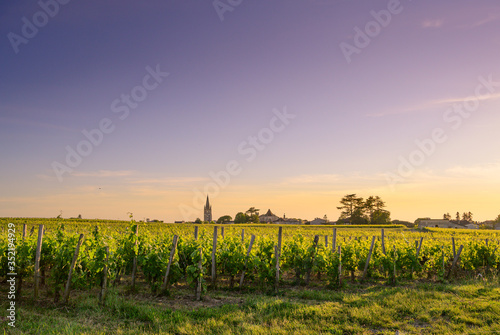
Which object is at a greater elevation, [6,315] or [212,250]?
[212,250]

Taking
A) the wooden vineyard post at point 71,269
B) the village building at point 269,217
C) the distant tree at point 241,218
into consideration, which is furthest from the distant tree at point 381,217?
the wooden vineyard post at point 71,269

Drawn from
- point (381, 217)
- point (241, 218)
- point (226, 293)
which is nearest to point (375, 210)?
point (381, 217)

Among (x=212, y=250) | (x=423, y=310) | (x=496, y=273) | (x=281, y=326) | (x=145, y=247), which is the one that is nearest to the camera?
(x=281, y=326)

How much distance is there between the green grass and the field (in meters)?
0.02

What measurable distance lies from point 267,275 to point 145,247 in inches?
148

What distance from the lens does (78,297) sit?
8.40 m

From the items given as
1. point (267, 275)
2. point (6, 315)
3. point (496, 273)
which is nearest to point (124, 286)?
point (6, 315)

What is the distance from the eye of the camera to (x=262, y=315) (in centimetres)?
709

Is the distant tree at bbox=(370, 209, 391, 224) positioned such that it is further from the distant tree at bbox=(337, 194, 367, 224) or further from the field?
the field

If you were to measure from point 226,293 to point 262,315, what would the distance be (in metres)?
2.62

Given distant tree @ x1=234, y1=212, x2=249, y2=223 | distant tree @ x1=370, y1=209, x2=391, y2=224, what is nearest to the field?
distant tree @ x1=234, y1=212, x2=249, y2=223

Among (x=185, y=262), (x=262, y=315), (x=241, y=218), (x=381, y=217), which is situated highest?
(x=381, y=217)

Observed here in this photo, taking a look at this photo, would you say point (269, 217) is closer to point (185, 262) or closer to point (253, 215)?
point (253, 215)

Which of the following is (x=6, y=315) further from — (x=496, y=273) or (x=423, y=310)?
(x=496, y=273)
